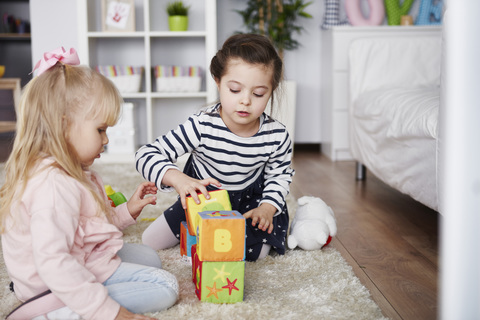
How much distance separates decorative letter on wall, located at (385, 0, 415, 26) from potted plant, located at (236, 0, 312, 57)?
485 millimetres

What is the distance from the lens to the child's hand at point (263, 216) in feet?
3.95

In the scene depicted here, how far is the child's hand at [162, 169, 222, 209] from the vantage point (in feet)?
3.43

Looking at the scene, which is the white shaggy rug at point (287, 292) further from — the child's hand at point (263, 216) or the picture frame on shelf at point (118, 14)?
the picture frame on shelf at point (118, 14)

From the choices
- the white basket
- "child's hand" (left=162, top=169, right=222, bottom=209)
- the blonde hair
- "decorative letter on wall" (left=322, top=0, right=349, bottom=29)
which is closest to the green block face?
"child's hand" (left=162, top=169, right=222, bottom=209)

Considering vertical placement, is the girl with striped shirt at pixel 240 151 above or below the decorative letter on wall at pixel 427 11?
below

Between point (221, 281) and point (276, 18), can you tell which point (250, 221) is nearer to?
point (221, 281)

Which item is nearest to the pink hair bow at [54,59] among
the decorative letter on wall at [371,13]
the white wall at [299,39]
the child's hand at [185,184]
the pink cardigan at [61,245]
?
the pink cardigan at [61,245]

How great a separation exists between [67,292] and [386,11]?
3.02 meters

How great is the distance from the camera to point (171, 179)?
1.13 m

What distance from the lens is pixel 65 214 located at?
836 millimetres

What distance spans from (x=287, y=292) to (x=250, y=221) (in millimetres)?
320

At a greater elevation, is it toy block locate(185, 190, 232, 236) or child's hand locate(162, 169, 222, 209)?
child's hand locate(162, 169, 222, 209)

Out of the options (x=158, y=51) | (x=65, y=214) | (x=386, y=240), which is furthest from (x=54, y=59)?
(x=158, y=51)

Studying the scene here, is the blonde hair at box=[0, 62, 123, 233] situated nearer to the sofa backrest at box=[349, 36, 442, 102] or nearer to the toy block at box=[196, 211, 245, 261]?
the toy block at box=[196, 211, 245, 261]
